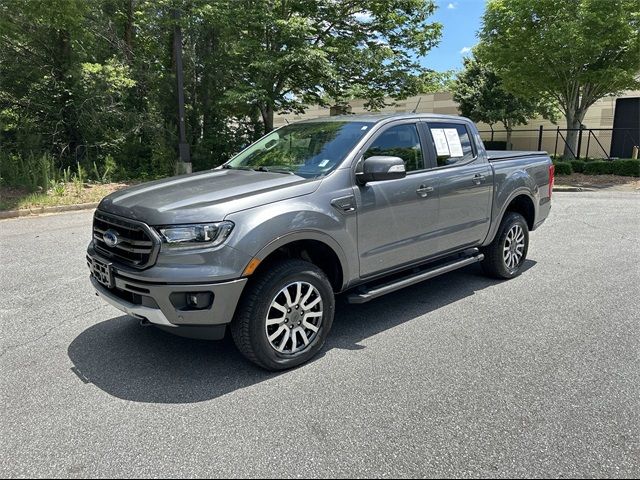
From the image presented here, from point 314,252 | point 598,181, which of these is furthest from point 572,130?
point 314,252

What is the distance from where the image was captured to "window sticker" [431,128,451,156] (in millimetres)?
4789

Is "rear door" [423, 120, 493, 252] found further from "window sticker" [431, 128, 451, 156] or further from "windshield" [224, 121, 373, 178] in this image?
"windshield" [224, 121, 373, 178]

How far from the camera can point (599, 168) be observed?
17406 mm

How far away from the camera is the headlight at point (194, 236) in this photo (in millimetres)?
3150

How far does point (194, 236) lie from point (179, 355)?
3.77 ft

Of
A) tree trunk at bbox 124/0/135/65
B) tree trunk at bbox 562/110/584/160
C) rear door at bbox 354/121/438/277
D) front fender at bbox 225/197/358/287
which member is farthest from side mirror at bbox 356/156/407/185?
tree trunk at bbox 562/110/584/160

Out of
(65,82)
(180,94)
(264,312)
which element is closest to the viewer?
(264,312)

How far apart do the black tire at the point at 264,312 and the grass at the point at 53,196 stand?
9.27 meters

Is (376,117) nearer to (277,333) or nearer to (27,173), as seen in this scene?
(277,333)

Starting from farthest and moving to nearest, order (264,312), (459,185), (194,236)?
(459,185) → (264,312) → (194,236)

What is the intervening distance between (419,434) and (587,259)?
16.3 feet

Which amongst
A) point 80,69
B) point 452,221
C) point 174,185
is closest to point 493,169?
point 452,221

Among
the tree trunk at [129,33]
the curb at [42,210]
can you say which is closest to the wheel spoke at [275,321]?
the curb at [42,210]

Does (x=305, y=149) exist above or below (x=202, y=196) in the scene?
above
